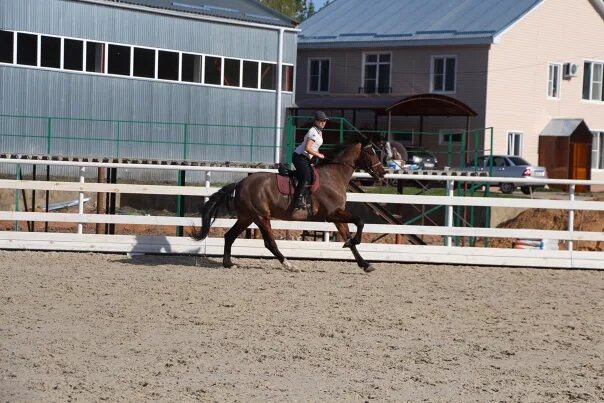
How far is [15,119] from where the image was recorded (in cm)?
3203

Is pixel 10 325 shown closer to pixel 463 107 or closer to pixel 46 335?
pixel 46 335

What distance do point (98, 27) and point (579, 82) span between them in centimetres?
2232

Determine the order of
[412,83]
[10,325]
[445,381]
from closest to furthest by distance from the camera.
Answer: [445,381] → [10,325] → [412,83]

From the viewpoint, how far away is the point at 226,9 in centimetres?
3847

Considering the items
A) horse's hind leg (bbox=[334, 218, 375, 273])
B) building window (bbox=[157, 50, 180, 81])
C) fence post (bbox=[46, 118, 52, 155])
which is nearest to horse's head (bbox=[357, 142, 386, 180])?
horse's hind leg (bbox=[334, 218, 375, 273])

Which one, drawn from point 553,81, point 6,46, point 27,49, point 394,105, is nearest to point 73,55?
point 27,49

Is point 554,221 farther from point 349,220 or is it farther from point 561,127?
point 349,220

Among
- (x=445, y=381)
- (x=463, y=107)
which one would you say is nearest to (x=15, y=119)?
(x=463, y=107)

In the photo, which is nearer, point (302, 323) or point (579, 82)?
point (302, 323)

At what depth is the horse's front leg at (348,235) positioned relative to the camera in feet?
52.3

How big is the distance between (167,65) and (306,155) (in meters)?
21.5

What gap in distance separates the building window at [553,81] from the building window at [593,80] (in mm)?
2231

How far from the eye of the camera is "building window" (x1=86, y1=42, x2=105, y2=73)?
34344 millimetres

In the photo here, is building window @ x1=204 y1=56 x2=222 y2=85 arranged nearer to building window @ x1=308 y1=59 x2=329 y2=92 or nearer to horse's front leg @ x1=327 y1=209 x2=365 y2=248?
building window @ x1=308 y1=59 x2=329 y2=92
